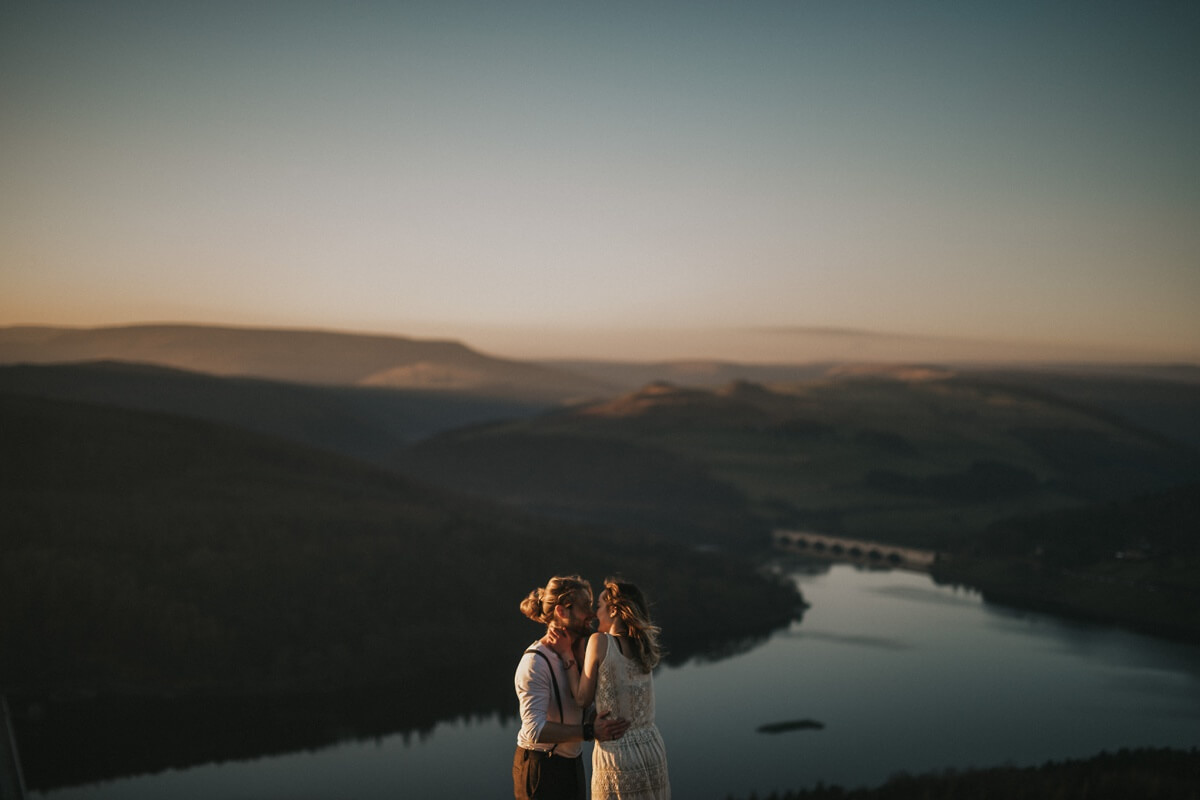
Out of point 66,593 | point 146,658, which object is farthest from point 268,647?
point 66,593

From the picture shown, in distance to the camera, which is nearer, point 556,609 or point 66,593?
point 556,609

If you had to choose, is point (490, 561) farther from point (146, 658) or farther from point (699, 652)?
point (146, 658)

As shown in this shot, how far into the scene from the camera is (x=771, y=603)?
113125 mm

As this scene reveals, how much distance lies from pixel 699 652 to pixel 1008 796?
189 ft

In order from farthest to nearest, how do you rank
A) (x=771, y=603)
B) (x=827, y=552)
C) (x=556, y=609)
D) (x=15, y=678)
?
1. (x=827, y=552)
2. (x=771, y=603)
3. (x=15, y=678)
4. (x=556, y=609)

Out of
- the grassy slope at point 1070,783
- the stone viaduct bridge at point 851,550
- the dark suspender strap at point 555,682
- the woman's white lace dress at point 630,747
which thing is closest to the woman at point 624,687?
the woman's white lace dress at point 630,747

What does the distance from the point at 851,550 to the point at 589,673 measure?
15505 cm

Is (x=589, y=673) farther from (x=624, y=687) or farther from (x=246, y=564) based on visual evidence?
(x=246, y=564)

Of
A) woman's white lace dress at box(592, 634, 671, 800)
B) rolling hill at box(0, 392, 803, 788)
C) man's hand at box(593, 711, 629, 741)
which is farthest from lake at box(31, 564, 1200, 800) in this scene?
man's hand at box(593, 711, 629, 741)

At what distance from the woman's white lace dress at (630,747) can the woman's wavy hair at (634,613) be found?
163 millimetres

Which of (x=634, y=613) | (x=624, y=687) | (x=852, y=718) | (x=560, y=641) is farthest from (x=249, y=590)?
(x=634, y=613)

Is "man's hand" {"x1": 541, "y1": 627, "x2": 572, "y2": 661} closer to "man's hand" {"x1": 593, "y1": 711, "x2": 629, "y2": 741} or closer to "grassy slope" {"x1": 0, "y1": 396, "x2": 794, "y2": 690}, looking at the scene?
"man's hand" {"x1": 593, "y1": 711, "x2": 629, "y2": 741}

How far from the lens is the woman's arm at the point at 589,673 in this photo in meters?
7.89

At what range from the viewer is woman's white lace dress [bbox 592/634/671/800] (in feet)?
26.4
